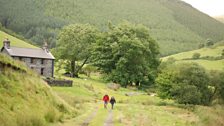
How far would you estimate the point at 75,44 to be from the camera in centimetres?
8081

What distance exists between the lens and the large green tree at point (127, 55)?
77.1 meters

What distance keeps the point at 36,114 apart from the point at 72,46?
200ft

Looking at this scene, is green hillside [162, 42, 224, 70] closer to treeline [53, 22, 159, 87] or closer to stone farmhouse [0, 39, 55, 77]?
treeline [53, 22, 159, 87]

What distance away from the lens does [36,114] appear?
68.3 feet

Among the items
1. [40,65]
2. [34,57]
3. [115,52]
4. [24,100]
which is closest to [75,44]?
[115,52]

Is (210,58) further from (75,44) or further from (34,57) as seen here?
(34,57)

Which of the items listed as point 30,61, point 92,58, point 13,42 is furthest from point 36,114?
point 13,42

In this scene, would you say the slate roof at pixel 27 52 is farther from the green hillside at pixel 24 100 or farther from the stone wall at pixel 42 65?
the green hillside at pixel 24 100

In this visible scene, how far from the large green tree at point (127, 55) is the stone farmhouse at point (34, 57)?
616 inches

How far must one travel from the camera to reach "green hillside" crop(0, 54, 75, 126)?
61.6 ft

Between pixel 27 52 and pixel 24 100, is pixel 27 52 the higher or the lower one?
the higher one

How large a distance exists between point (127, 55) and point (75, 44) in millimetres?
12446

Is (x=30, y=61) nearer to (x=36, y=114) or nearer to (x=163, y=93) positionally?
(x=163, y=93)

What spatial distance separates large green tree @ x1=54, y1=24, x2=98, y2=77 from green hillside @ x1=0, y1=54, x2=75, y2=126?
5266 centimetres
